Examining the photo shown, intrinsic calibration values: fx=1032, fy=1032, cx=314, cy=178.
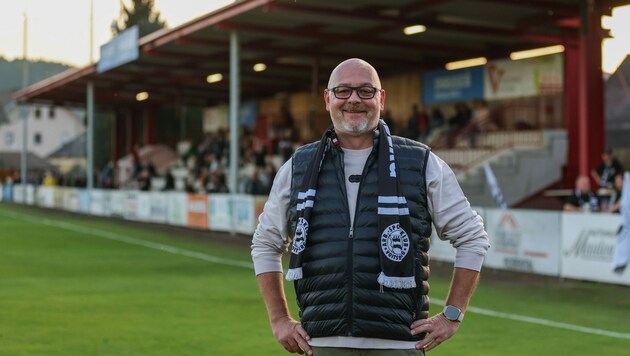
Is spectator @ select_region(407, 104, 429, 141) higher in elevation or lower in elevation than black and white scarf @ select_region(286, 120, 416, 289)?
higher

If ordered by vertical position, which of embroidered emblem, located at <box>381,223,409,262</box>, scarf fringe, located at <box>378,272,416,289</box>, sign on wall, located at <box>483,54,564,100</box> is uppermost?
sign on wall, located at <box>483,54,564,100</box>

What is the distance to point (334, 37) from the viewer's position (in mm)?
30062

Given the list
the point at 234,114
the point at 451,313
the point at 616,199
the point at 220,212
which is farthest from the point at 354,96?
the point at 220,212

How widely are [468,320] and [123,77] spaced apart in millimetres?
35742

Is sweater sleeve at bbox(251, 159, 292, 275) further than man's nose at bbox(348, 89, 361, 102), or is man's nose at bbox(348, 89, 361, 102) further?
sweater sleeve at bbox(251, 159, 292, 275)

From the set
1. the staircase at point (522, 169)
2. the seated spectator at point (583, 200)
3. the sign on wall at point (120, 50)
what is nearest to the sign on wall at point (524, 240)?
the seated spectator at point (583, 200)

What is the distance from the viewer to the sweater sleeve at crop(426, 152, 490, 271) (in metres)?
3.94

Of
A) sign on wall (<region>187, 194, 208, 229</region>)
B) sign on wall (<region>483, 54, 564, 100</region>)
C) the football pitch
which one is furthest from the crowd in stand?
sign on wall (<region>187, 194, 208, 229</region>)

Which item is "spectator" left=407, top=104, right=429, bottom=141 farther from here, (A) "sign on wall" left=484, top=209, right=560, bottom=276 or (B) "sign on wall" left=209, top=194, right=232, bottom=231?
(A) "sign on wall" left=484, top=209, right=560, bottom=276

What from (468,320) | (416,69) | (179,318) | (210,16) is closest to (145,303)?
(179,318)

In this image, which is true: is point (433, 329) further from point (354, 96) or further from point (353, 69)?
point (353, 69)

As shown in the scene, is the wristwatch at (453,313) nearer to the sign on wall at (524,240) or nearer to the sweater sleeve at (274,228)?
the sweater sleeve at (274,228)

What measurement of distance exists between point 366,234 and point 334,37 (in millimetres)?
26587

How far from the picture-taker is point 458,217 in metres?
3.97
